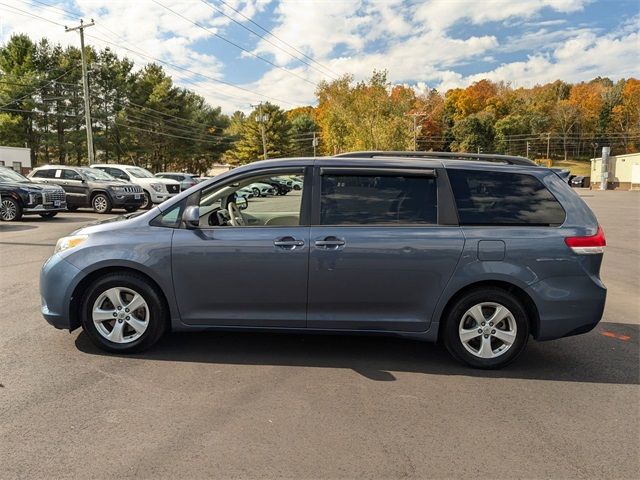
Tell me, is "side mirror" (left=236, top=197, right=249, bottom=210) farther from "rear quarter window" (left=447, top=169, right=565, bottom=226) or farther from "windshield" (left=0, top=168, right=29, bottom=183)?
"windshield" (left=0, top=168, right=29, bottom=183)

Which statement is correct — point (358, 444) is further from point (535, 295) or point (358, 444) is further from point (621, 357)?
point (621, 357)

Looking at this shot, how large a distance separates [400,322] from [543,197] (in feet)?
5.54

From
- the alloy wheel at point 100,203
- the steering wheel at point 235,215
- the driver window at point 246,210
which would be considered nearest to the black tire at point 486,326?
the driver window at point 246,210

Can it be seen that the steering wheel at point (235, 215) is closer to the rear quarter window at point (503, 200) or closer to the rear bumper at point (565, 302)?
the rear quarter window at point (503, 200)

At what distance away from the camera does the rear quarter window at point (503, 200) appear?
420 cm

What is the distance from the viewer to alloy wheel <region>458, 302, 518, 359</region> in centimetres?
417

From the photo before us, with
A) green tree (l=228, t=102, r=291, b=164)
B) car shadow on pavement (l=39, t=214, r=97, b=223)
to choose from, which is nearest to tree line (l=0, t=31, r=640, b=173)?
green tree (l=228, t=102, r=291, b=164)

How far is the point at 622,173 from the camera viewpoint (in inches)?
2522

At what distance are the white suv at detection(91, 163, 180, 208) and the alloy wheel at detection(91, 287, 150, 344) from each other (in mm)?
16430

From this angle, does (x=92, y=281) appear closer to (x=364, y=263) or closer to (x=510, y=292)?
(x=364, y=263)

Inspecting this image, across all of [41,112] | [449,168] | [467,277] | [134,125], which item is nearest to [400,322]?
[467,277]

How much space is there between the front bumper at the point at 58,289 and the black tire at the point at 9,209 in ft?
39.3

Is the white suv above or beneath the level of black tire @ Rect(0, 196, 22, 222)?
above

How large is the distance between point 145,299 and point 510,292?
10.6 ft
